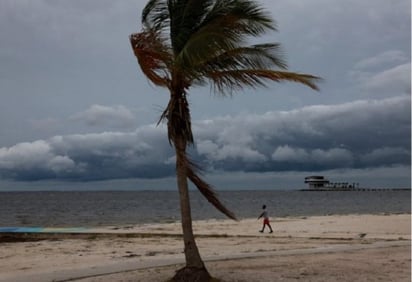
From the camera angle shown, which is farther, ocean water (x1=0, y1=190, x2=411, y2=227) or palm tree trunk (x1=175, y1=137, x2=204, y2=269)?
ocean water (x1=0, y1=190, x2=411, y2=227)

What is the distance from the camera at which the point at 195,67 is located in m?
10.0

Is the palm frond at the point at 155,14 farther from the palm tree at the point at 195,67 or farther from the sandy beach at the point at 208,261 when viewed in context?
the sandy beach at the point at 208,261

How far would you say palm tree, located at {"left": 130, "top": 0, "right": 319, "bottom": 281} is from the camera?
33.3 feet

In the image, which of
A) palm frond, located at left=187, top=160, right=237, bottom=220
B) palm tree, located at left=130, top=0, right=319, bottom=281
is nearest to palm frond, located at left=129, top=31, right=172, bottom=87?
palm tree, located at left=130, top=0, right=319, bottom=281

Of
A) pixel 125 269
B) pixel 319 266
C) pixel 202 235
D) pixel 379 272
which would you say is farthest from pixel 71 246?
pixel 379 272

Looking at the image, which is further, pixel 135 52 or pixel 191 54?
pixel 135 52

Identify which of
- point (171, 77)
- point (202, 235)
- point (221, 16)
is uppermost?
point (221, 16)

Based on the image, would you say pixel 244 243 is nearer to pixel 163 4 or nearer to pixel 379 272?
pixel 379 272

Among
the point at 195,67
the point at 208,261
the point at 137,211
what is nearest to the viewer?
the point at 195,67

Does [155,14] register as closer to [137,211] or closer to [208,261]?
[208,261]

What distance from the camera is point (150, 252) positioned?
1841cm

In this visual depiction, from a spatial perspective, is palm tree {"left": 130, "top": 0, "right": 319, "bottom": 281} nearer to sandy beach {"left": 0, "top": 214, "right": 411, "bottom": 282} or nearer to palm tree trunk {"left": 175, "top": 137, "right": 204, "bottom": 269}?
palm tree trunk {"left": 175, "top": 137, "right": 204, "bottom": 269}

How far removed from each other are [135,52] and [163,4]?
A: 1.20 m

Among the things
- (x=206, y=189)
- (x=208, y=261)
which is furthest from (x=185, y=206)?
(x=208, y=261)
